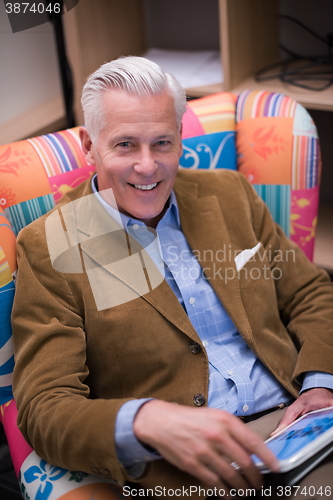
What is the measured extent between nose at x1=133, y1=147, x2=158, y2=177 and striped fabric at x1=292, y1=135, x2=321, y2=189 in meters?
0.51

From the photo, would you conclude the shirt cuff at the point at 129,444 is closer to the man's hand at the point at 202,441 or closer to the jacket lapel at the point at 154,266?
the man's hand at the point at 202,441

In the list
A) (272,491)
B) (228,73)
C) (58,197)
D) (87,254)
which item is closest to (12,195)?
(58,197)

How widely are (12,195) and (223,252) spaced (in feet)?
1.61

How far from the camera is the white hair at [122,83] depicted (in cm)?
101

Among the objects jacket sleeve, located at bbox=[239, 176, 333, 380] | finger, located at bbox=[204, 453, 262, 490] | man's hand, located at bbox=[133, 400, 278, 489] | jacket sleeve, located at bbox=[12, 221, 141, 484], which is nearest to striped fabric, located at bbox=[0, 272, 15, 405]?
jacket sleeve, located at bbox=[12, 221, 141, 484]

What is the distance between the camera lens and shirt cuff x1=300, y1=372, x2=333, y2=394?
3.53 ft

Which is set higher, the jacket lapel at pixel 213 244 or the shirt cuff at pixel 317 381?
the jacket lapel at pixel 213 244

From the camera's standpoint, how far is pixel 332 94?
5.24 ft

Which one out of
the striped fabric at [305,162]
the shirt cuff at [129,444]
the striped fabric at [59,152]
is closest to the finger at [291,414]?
the shirt cuff at [129,444]

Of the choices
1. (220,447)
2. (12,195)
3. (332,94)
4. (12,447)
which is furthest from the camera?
(332,94)

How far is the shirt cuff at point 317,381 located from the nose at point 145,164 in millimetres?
554

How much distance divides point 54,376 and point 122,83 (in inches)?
22.7

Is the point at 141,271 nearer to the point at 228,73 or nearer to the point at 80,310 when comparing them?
the point at 80,310

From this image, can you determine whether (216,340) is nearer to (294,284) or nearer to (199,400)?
(199,400)
